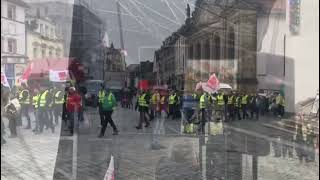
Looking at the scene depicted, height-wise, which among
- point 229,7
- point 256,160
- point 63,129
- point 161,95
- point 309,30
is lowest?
point 256,160

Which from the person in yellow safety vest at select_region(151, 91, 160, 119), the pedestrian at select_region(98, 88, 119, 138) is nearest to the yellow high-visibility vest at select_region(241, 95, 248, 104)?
the person in yellow safety vest at select_region(151, 91, 160, 119)

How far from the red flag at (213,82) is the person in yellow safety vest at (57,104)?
2.24 ft

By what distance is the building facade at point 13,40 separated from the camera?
5.74 feet

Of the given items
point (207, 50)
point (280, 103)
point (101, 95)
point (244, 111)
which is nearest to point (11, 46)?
point (101, 95)

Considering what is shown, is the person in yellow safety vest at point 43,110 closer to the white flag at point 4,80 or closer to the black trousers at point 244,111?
the white flag at point 4,80

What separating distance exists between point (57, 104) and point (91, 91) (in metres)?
0.16

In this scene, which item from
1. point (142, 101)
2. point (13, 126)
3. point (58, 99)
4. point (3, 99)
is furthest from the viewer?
point (142, 101)

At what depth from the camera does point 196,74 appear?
2162mm

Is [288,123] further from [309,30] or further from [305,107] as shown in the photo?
[309,30]

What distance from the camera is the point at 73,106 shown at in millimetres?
A: 2033

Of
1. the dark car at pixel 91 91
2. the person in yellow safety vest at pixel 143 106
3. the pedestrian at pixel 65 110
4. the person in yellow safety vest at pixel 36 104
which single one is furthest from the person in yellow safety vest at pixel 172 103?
the person in yellow safety vest at pixel 36 104

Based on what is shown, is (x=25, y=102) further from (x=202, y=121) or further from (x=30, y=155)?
(x=202, y=121)

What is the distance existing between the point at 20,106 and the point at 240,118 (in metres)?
1.02

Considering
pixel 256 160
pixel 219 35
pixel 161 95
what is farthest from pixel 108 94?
pixel 256 160
